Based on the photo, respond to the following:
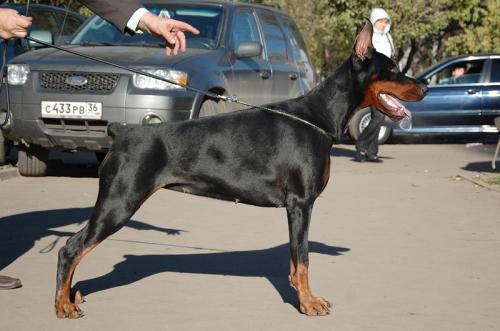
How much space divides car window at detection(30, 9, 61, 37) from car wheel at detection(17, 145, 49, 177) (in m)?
3.47

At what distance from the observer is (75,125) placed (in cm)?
1095

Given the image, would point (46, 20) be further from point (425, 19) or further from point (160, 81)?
point (425, 19)

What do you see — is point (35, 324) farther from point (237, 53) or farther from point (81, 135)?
point (237, 53)

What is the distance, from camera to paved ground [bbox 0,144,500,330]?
5.91 meters

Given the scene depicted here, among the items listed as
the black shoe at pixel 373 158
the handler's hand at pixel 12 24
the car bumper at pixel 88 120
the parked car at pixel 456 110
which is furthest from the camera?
the parked car at pixel 456 110


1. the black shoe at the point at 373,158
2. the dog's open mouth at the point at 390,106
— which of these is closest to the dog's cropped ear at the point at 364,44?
the dog's open mouth at the point at 390,106

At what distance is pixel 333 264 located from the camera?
7.42 meters

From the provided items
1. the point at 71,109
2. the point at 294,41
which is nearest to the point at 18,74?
the point at 71,109

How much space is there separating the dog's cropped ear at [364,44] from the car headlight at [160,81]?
462cm

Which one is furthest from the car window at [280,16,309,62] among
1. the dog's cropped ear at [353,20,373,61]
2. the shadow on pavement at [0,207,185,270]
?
the dog's cropped ear at [353,20,373,61]

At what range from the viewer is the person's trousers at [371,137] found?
1491 cm

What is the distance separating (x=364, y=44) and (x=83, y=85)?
540 cm

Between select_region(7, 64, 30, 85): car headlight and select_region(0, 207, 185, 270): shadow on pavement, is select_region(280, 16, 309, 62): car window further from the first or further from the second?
select_region(0, 207, 185, 270): shadow on pavement

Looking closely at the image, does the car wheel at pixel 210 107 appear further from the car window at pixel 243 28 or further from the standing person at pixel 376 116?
the standing person at pixel 376 116
